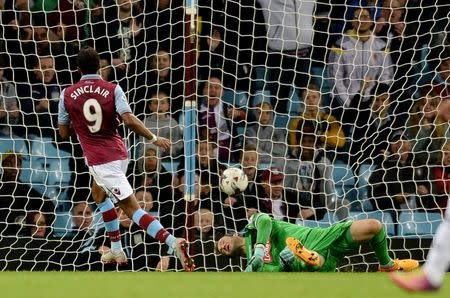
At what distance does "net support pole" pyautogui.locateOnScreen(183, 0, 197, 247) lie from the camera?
957 centimetres

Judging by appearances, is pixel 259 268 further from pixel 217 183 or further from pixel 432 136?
pixel 432 136

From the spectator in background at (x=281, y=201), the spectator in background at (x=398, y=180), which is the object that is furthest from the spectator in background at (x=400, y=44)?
the spectator in background at (x=281, y=201)

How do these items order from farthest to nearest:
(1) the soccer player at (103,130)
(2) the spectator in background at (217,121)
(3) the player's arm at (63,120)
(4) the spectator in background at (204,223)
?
(2) the spectator in background at (217,121) → (4) the spectator in background at (204,223) → (3) the player's arm at (63,120) → (1) the soccer player at (103,130)

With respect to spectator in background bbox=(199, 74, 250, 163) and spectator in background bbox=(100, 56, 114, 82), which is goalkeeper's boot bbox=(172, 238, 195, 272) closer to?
spectator in background bbox=(199, 74, 250, 163)

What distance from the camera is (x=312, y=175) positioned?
10422 mm

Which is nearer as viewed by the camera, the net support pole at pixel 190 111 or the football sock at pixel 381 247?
the football sock at pixel 381 247

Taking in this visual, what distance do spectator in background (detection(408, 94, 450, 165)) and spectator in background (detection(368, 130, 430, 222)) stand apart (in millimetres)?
89

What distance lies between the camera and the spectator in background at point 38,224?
10273 mm

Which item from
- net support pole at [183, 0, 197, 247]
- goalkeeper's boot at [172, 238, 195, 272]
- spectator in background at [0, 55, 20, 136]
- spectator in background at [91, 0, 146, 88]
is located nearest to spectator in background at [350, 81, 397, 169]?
net support pole at [183, 0, 197, 247]

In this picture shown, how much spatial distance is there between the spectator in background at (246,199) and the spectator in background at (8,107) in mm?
2150

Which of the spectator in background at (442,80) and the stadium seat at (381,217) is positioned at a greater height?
the spectator in background at (442,80)

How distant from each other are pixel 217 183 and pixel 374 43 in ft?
6.62

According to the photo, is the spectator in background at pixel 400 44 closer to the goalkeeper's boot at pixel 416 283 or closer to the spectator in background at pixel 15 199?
the spectator in background at pixel 15 199

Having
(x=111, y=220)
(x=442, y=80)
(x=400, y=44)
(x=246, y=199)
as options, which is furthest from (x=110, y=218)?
(x=442, y=80)
